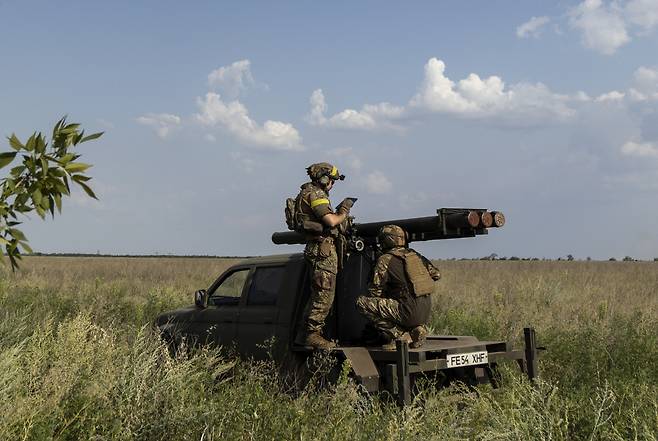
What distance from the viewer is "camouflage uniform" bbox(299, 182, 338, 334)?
21.2ft

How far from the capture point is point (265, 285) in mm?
7223

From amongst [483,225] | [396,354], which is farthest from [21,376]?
[483,225]

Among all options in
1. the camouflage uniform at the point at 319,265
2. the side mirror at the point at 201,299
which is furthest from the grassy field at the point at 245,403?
the side mirror at the point at 201,299

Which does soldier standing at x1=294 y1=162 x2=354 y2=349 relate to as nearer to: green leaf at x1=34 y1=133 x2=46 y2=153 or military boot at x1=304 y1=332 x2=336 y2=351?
military boot at x1=304 y1=332 x2=336 y2=351

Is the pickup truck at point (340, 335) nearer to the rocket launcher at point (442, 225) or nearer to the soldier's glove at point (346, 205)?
the rocket launcher at point (442, 225)

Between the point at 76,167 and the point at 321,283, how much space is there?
11.0 feet

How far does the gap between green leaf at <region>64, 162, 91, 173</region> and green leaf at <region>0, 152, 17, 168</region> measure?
0.26 meters

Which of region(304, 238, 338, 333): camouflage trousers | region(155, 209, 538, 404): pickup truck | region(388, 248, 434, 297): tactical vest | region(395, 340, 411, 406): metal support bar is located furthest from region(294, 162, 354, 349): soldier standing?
region(395, 340, 411, 406): metal support bar

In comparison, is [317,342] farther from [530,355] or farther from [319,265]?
[530,355]

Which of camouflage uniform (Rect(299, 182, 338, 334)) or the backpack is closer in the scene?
camouflage uniform (Rect(299, 182, 338, 334))

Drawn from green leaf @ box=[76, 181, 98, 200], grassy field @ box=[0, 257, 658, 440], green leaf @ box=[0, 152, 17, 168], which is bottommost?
grassy field @ box=[0, 257, 658, 440]

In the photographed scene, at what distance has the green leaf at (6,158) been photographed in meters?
3.39

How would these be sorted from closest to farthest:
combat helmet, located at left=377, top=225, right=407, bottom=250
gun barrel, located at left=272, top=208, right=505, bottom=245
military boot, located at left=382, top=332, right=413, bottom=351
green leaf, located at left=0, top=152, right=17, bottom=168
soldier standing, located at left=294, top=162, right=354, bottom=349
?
1. green leaf, located at left=0, top=152, right=17, bottom=168
2. military boot, located at left=382, top=332, right=413, bottom=351
3. gun barrel, located at left=272, top=208, right=505, bottom=245
4. combat helmet, located at left=377, top=225, right=407, bottom=250
5. soldier standing, located at left=294, top=162, right=354, bottom=349

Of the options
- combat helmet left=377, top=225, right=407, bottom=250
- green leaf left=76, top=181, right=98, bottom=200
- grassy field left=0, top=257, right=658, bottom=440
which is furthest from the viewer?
combat helmet left=377, top=225, right=407, bottom=250
